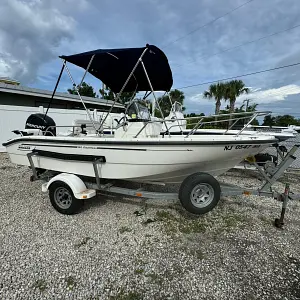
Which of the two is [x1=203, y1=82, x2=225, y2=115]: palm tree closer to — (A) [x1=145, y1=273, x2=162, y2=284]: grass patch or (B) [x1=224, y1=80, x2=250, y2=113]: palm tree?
(B) [x1=224, y1=80, x2=250, y2=113]: palm tree

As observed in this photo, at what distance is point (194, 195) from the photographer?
9.83 feet

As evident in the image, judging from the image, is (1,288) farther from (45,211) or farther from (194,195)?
(194,195)

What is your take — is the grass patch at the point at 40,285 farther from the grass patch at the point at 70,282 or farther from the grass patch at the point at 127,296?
the grass patch at the point at 127,296

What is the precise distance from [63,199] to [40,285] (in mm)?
1657

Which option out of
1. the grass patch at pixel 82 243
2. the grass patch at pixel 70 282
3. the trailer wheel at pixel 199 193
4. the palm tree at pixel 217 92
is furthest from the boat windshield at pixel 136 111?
the palm tree at pixel 217 92

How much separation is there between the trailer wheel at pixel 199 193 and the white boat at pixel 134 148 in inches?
12.6

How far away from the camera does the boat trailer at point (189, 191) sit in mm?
2926

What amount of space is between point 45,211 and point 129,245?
182 cm

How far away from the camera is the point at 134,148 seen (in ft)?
10.2

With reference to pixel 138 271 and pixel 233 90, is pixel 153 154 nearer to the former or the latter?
pixel 138 271

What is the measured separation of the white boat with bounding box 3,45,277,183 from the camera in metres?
3.02

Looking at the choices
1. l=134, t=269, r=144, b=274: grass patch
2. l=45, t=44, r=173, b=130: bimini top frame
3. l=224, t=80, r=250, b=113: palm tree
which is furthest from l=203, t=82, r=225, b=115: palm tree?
l=134, t=269, r=144, b=274: grass patch

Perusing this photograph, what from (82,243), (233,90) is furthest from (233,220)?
(233,90)

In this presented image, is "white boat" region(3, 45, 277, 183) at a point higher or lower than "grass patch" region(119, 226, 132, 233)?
higher
